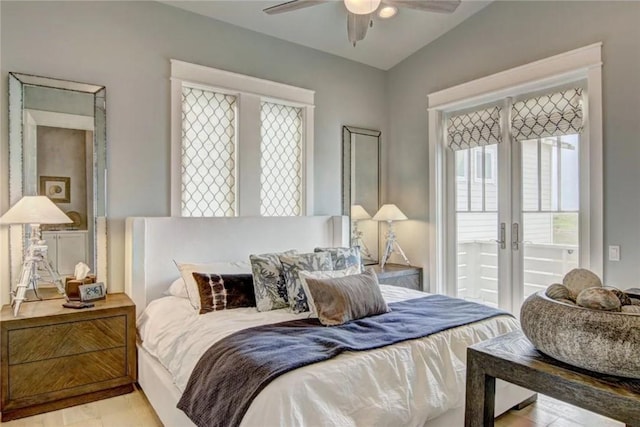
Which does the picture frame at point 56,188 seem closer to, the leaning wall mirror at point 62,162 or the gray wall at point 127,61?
the leaning wall mirror at point 62,162

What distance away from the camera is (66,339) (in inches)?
102

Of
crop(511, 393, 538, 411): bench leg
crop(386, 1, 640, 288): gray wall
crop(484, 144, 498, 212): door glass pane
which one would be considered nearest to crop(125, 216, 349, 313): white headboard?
crop(386, 1, 640, 288): gray wall

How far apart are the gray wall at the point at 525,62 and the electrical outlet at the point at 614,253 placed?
32 mm

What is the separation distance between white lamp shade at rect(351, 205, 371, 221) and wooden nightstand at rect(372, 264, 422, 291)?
58 cm

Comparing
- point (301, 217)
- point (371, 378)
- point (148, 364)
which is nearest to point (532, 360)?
point (371, 378)

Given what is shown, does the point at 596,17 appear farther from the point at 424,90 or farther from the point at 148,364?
the point at 148,364

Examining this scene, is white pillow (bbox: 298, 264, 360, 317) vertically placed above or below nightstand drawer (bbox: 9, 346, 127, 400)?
above

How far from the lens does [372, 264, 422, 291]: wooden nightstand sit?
13.6 feet

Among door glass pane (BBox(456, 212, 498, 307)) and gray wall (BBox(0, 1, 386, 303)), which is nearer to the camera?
gray wall (BBox(0, 1, 386, 303))

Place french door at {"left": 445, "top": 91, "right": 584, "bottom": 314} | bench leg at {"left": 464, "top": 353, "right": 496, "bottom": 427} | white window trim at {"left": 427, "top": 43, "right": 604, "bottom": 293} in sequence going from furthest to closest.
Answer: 1. french door at {"left": 445, "top": 91, "right": 584, "bottom": 314}
2. white window trim at {"left": 427, "top": 43, "right": 604, "bottom": 293}
3. bench leg at {"left": 464, "top": 353, "right": 496, "bottom": 427}

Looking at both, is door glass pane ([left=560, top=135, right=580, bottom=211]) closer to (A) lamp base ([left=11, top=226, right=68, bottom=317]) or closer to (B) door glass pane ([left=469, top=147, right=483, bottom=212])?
(B) door glass pane ([left=469, top=147, right=483, bottom=212])

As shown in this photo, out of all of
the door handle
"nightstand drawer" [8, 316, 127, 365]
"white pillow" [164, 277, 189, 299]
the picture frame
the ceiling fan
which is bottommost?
"nightstand drawer" [8, 316, 127, 365]

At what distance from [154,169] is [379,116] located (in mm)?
2728

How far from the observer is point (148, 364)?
2586mm
